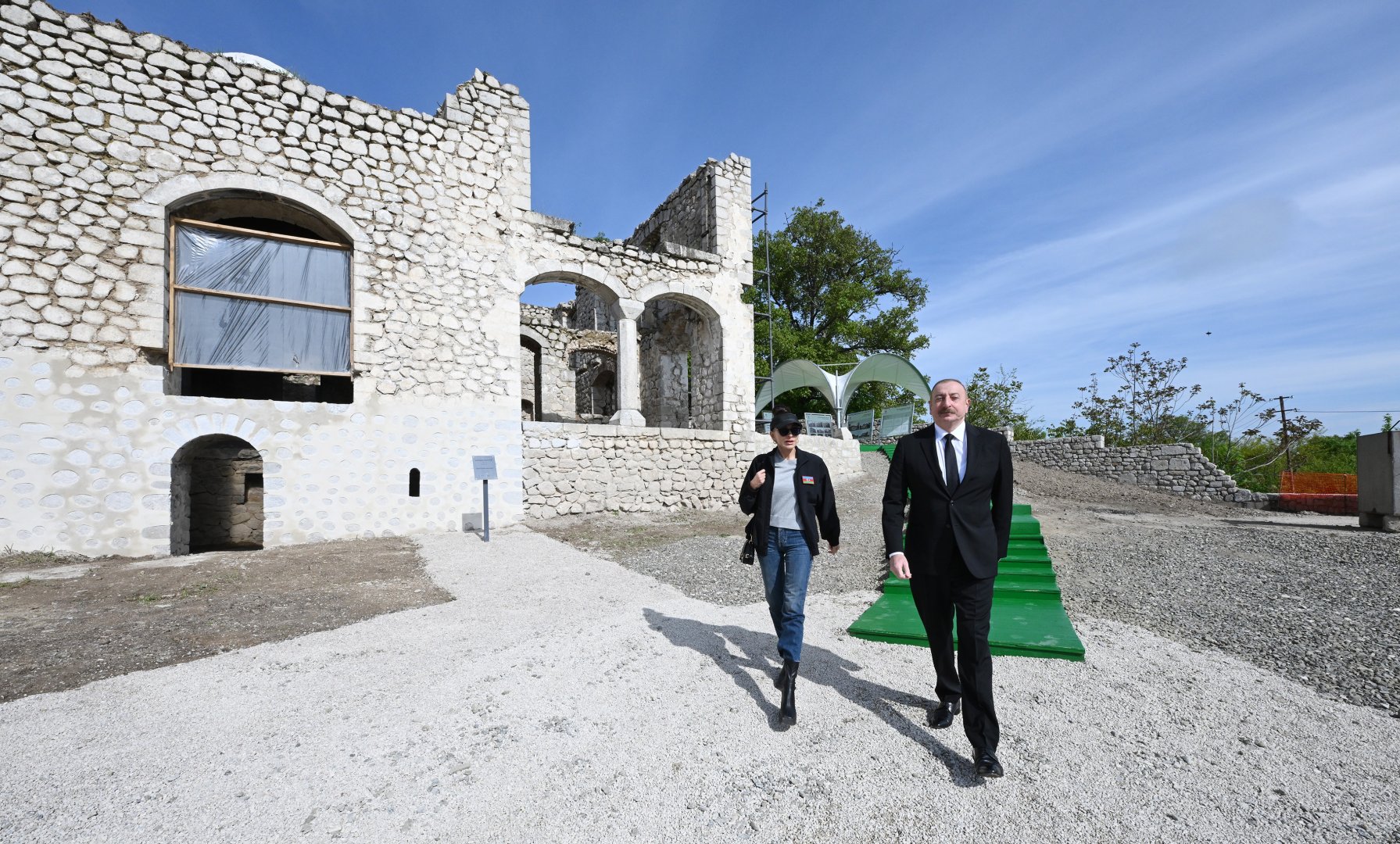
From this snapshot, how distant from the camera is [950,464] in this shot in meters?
2.61

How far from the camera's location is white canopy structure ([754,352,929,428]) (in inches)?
805

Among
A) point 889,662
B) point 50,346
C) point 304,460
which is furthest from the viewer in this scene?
A: point 304,460

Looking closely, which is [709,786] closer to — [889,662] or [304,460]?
[889,662]

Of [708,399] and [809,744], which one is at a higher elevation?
[708,399]

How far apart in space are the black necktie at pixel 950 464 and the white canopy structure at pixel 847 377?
17.7 m

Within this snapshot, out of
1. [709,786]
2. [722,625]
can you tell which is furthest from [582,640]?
[709,786]

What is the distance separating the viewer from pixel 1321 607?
15.5 feet

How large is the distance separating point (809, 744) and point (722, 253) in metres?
11.1

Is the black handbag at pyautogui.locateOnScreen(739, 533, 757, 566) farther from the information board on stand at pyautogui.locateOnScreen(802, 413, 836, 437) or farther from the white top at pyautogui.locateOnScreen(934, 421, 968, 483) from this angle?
the information board on stand at pyautogui.locateOnScreen(802, 413, 836, 437)

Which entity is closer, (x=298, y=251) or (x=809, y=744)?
(x=809, y=744)

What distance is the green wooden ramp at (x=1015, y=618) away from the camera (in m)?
3.71

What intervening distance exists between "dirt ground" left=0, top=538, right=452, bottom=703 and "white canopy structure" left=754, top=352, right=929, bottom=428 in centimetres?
1549

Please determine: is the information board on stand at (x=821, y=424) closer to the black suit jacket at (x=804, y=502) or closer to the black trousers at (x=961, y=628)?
the black suit jacket at (x=804, y=502)

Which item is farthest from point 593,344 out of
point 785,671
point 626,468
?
point 785,671
